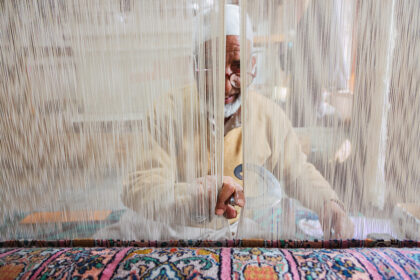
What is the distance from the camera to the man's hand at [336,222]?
25.7 inches

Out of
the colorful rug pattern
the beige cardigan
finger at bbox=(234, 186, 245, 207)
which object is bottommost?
the colorful rug pattern

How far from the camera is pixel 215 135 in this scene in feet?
2.03

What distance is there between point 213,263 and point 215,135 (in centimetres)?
27

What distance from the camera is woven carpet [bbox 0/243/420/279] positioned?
0.56 meters

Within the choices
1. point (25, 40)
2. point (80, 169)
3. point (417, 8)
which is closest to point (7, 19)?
point (25, 40)

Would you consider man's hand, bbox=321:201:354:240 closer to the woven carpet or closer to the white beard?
the woven carpet

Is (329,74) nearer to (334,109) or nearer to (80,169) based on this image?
(334,109)

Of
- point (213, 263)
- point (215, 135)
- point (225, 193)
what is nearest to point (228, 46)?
point (215, 135)

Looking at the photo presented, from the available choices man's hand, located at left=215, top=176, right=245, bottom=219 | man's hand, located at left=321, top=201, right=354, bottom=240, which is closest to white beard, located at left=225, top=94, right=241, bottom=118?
man's hand, located at left=215, top=176, right=245, bottom=219

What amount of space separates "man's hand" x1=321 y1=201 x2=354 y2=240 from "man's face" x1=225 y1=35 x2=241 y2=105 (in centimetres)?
33

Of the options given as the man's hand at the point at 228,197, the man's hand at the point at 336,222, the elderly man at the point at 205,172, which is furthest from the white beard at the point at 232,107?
the man's hand at the point at 336,222

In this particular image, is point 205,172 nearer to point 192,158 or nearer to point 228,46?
point 192,158

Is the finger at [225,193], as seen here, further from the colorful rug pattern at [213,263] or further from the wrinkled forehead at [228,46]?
the wrinkled forehead at [228,46]

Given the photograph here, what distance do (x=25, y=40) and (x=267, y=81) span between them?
1.76 feet
